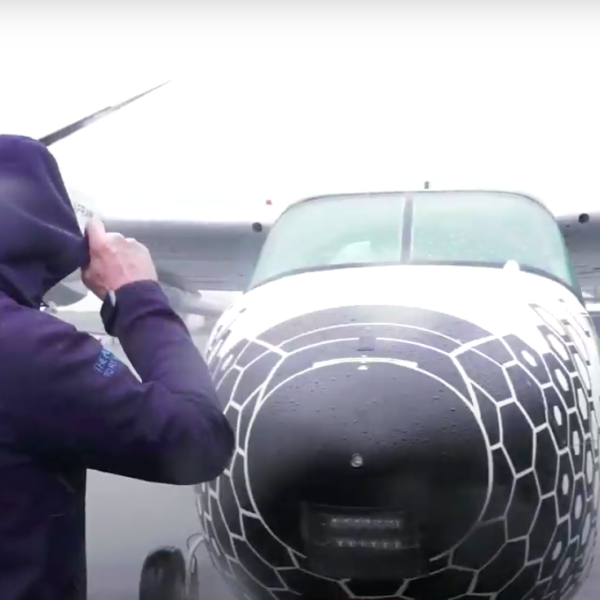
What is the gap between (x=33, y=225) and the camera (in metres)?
1.65

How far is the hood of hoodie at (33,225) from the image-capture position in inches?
64.5

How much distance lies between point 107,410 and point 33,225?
40 cm

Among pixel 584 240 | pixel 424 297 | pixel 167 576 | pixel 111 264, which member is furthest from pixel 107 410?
pixel 584 240

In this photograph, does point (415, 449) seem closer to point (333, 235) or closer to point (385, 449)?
point (385, 449)

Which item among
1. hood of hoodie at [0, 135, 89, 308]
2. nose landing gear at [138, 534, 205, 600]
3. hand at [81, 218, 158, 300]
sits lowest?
nose landing gear at [138, 534, 205, 600]

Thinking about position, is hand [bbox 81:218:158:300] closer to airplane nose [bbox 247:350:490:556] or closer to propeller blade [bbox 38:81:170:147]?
airplane nose [bbox 247:350:490:556]

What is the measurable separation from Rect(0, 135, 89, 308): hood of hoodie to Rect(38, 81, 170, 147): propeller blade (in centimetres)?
436

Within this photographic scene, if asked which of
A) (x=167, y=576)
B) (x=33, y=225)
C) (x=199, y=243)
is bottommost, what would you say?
(x=167, y=576)

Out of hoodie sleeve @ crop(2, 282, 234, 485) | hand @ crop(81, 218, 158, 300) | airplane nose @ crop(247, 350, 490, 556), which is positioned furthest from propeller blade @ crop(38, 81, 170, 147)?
hoodie sleeve @ crop(2, 282, 234, 485)

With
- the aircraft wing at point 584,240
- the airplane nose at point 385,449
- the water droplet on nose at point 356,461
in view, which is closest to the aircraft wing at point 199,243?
the aircraft wing at point 584,240

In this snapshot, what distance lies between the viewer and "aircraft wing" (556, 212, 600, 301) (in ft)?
20.8

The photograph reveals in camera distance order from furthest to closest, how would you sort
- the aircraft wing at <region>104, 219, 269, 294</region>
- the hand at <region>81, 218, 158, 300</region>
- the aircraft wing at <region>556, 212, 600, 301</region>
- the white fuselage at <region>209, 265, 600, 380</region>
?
the aircraft wing at <region>104, 219, 269, 294</region> < the aircraft wing at <region>556, 212, 600, 301</region> < the white fuselage at <region>209, 265, 600, 380</region> < the hand at <region>81, 218, 158, 300</region>

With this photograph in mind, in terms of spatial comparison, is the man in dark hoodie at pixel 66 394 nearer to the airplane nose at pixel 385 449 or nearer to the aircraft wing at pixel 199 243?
the airplane nose at pixel 385 449

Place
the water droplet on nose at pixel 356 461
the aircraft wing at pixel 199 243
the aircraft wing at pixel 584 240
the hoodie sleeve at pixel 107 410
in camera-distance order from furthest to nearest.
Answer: the aircraft wing at pixel 199 243, the aircraft wing at pixel 584 240, the water droplet on nose at pixel 356 461, the hoodie sleeve at pixel 107 410
